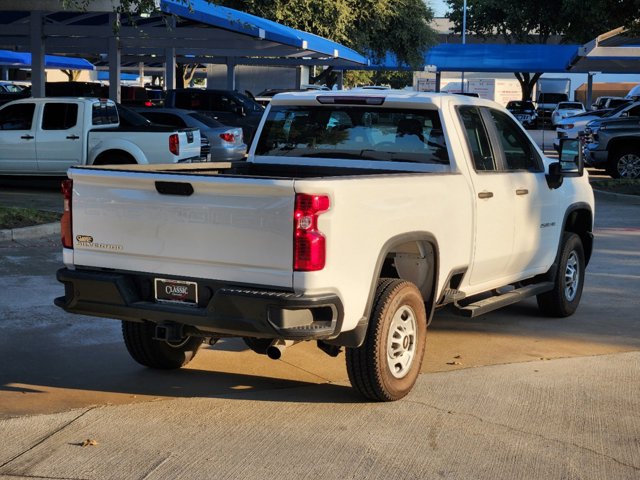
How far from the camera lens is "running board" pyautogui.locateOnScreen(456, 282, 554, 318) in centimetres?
735

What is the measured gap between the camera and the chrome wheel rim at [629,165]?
22656 millimetres

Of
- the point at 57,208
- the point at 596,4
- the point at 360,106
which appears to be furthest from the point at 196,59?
the point at 360,106

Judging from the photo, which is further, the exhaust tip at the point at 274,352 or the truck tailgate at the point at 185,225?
the exhaust tip at the point at 274,352

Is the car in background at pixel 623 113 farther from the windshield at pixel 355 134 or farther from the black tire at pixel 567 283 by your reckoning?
the windshield at pixel 355 134

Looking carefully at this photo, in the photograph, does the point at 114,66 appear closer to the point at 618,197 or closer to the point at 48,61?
the point at 618,197

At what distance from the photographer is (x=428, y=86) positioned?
74750 mm

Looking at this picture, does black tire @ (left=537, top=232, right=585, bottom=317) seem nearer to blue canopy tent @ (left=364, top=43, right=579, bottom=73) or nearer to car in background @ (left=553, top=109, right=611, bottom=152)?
car in background @ (left=553, top=109, right=611, bottom=152)

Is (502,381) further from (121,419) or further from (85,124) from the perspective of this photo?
(85,124)

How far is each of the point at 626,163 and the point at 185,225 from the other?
18.7 metres

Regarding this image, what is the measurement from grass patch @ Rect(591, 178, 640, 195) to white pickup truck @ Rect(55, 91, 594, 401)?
1288 centimetres

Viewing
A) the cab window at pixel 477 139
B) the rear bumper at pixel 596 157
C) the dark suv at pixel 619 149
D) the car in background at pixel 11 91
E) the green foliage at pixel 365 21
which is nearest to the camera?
the cab window at pixel 477 139

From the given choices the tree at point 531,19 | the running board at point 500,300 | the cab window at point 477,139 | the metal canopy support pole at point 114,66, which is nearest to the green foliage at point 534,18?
the tree at point 531,19

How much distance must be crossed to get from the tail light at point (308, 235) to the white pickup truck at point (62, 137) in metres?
11.8

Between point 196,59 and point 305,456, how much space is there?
3656 centimetres
